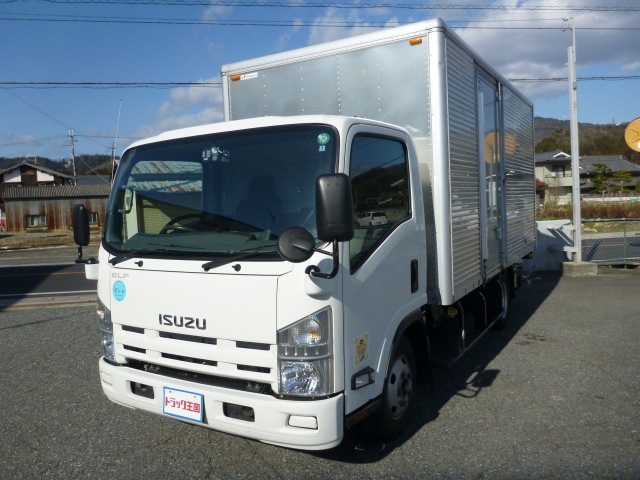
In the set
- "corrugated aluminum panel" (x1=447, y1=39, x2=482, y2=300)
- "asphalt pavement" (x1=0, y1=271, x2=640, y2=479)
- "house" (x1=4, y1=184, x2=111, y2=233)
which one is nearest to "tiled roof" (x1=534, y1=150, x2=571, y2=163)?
"house" (x1=4, y1=184, x2=111, y2=233)

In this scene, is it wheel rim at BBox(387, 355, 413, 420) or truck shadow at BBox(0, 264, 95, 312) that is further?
truck shadow at BBox(0, 264, 95, 312)

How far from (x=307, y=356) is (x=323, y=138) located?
1.31 metres

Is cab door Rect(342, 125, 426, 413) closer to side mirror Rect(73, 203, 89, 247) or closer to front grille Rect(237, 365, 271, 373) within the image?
front grille Rect(237, 365, 271, 373)

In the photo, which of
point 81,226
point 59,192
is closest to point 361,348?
point 81,226

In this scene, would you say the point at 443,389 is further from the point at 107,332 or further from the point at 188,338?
the point at 107,332

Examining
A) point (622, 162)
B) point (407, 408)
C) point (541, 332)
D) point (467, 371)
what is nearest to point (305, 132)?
point (407, 408)

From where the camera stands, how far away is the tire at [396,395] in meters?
3.75

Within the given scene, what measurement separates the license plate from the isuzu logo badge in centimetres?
39

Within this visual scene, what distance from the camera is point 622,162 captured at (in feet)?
243

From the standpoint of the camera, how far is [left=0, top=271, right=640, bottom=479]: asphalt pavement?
12.0ft

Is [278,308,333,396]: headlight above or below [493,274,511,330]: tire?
above

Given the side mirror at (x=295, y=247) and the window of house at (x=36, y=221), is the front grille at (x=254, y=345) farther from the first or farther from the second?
the window of house at (x=36, y=221)

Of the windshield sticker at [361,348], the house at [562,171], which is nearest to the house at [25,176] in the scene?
the house at [562,171]

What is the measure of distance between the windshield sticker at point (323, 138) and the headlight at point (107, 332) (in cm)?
182
